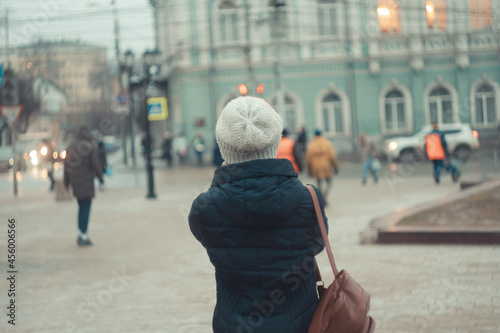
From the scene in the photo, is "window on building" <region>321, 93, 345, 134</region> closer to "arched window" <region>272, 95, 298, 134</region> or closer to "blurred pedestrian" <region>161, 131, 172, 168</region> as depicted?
"arched window" <region>272, 95, 298, 134</region>

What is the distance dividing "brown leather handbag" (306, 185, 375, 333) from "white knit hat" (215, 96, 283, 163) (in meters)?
0.25

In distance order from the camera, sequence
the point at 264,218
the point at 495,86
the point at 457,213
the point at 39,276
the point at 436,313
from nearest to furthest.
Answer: the point at 264,218 → the point at 436,313 → the point at 39,276 → the point at 457,213 → the point at 495,86

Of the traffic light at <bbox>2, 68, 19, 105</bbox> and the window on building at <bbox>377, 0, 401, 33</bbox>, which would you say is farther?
the window on building at <bbox>377, 0, 401, 33</bbox>

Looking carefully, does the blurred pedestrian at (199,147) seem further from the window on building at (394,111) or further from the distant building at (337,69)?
the window on building at (394,111)

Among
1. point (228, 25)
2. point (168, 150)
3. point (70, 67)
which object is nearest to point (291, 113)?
point (228, 25)

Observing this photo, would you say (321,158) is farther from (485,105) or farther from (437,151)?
(485,105)

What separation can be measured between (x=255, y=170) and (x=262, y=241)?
28 centimetres

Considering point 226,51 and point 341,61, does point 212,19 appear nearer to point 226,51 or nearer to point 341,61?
point 226,51

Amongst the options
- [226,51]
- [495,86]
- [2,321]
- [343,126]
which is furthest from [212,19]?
[2,321]

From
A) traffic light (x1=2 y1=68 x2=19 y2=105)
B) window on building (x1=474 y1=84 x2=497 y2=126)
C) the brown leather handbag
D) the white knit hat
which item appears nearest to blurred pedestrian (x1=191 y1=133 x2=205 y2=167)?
window on building (x1=474 y1=84 x2=497 y2=126)

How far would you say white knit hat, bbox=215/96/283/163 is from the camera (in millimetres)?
3021

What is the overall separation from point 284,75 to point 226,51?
3.19 meters

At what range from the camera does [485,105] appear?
37406 millimetres

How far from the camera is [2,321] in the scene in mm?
6758
